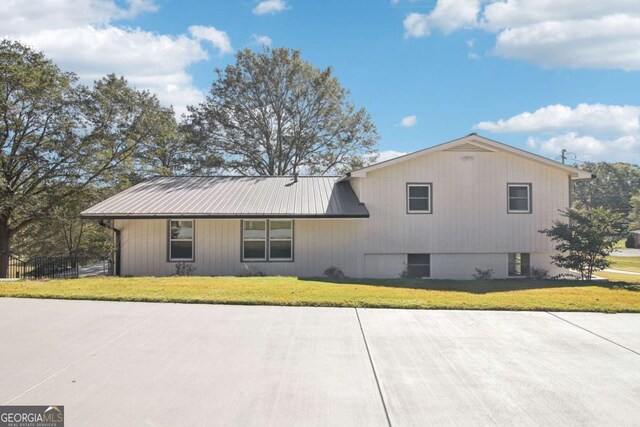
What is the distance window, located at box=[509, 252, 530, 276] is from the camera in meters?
16.7

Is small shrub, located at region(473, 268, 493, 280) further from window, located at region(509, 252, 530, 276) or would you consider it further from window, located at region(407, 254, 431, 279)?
window, located at region(407, 254, 431, 279)

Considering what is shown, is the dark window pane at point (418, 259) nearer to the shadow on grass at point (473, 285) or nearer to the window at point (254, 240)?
the shadow on grass at point (473, 285)

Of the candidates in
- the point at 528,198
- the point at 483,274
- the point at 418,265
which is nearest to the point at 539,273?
the point at 483,274

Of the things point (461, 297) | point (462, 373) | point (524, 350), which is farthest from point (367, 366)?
point (461, 297)

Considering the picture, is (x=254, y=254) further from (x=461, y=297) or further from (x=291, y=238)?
(x=461, y=297)

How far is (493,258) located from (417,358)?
39.0 feet

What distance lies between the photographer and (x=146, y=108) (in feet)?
78.5

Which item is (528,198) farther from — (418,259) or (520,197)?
(418,259)

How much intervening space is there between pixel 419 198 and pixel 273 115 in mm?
19298

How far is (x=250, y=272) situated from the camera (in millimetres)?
A: 15141

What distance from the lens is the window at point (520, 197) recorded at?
16.5 meters

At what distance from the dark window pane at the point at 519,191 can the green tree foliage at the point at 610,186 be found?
66035mm

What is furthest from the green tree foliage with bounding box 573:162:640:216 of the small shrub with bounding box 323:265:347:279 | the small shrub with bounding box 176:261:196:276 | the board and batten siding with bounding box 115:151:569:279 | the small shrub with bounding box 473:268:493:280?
the small shrub with bounding box 176:261:196:276

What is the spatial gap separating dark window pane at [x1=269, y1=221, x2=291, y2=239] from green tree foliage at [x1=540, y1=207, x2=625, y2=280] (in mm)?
8828
